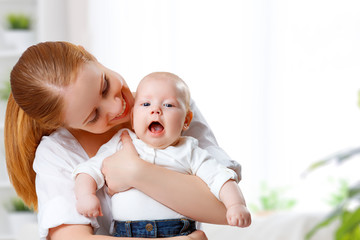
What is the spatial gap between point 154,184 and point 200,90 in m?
3.06

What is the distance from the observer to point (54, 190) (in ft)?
4.64

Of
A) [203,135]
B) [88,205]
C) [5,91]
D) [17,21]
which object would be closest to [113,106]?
[88,205]

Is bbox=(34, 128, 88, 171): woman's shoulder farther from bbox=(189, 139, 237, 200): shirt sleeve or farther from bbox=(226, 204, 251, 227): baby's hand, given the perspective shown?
bbox=(226, 204, 251, 227): baby's hand

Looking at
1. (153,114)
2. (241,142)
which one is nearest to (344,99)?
(241,142)

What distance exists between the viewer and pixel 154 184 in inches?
53.6

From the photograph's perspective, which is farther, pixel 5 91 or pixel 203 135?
pixel 5 91

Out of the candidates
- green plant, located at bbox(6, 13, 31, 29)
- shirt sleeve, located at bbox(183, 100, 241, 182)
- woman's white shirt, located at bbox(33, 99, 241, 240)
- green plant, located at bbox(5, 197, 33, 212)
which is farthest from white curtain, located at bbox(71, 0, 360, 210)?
woman's white shirt, located at bbox(33, 99, 241, 240)

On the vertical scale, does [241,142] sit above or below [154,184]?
below

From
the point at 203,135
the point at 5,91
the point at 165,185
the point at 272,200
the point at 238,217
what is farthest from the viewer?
the point at 272,200

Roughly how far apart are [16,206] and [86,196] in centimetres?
318

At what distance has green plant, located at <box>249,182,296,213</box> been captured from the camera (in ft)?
14.3

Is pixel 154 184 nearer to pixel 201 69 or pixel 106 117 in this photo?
pixel 106 117

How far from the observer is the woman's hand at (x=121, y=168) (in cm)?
137

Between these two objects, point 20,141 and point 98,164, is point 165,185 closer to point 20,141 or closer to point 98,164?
point 98,164
